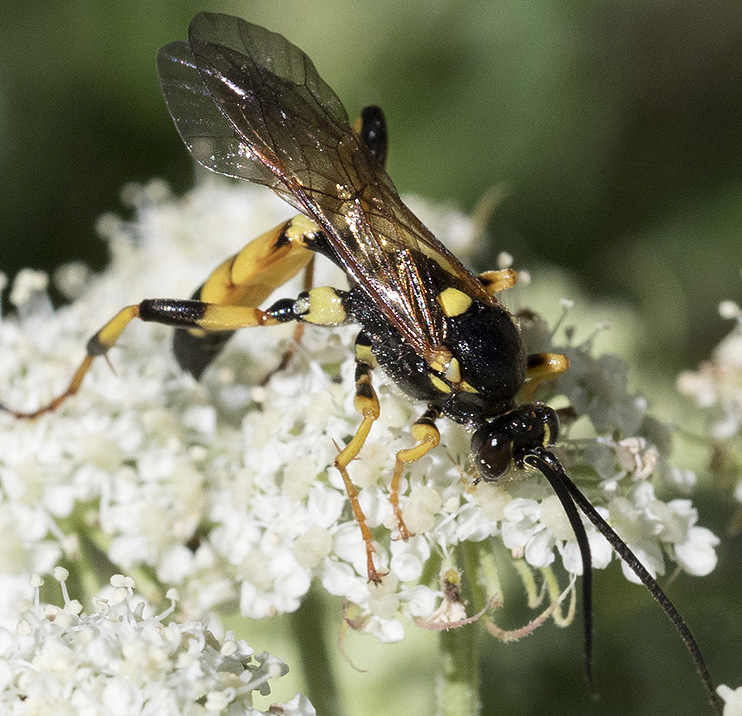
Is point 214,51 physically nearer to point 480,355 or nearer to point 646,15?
point 480,355

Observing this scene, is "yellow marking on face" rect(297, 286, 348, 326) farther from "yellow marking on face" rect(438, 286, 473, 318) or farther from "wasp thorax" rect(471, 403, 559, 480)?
"wasp thorax" rect(471, 403, 559, 480)

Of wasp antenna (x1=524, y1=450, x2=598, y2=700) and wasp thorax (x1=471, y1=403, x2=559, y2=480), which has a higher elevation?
wasp thorax (x1=471, y1=403, x2=559, y2=480)

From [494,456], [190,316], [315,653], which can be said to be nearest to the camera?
[494,456]

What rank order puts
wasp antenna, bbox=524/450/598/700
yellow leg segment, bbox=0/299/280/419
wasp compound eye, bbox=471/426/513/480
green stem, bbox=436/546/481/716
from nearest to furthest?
wasp antenna, bbox=524/450/598/700 < wasp compound eye, bbox=471/426/513/480 < green stem, bbox=436/546/481/716 < yellow leg segment, bbox=0/299/280/419

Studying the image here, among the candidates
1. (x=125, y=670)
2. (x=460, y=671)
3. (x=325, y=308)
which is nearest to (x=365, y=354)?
(x=325, y=308)

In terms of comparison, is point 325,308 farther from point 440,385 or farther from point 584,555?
point 584,555

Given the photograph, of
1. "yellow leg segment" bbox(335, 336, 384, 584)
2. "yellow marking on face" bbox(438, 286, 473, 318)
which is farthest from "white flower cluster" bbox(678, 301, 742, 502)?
"yellow leg segment" bbox(335, 336, 384, 584)

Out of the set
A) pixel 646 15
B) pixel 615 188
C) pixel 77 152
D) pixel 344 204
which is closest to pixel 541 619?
pixel 344 204
